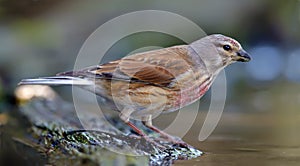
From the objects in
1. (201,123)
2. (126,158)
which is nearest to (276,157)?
(126,158)

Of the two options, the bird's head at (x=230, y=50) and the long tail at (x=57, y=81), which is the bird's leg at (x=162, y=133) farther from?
the bird's head at (x=230, y=50)

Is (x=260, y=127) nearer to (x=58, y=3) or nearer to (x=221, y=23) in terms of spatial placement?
(x=221, y=23)

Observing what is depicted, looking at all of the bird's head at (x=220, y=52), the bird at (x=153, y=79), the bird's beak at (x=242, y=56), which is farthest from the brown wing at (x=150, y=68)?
the bird's beak at (x=242, y=56)

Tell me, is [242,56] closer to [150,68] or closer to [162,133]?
[150,68]

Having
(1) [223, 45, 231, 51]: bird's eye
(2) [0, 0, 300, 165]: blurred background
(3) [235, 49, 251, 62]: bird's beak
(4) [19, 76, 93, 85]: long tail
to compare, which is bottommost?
(4) [19, 76, 93, 85]: long tail

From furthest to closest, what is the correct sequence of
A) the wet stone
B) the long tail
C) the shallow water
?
the long tail < the shallow water < the wet stone

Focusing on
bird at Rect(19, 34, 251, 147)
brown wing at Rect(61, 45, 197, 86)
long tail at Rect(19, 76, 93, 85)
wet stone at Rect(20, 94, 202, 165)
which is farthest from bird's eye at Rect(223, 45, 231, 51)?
long tail at Rect(19, 76, 93, 85)

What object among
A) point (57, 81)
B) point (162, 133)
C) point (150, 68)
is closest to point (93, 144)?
point (57, 81)

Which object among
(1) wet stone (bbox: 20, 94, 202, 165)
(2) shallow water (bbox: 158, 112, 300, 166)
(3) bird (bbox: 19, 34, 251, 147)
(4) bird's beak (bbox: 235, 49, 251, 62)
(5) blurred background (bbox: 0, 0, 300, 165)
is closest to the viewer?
(1) wet stone (bbox: 20, 94, 202, 165)

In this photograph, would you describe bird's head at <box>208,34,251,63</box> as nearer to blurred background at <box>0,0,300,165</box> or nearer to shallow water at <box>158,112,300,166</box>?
shallow water at <box>158,112,300,166</box>
